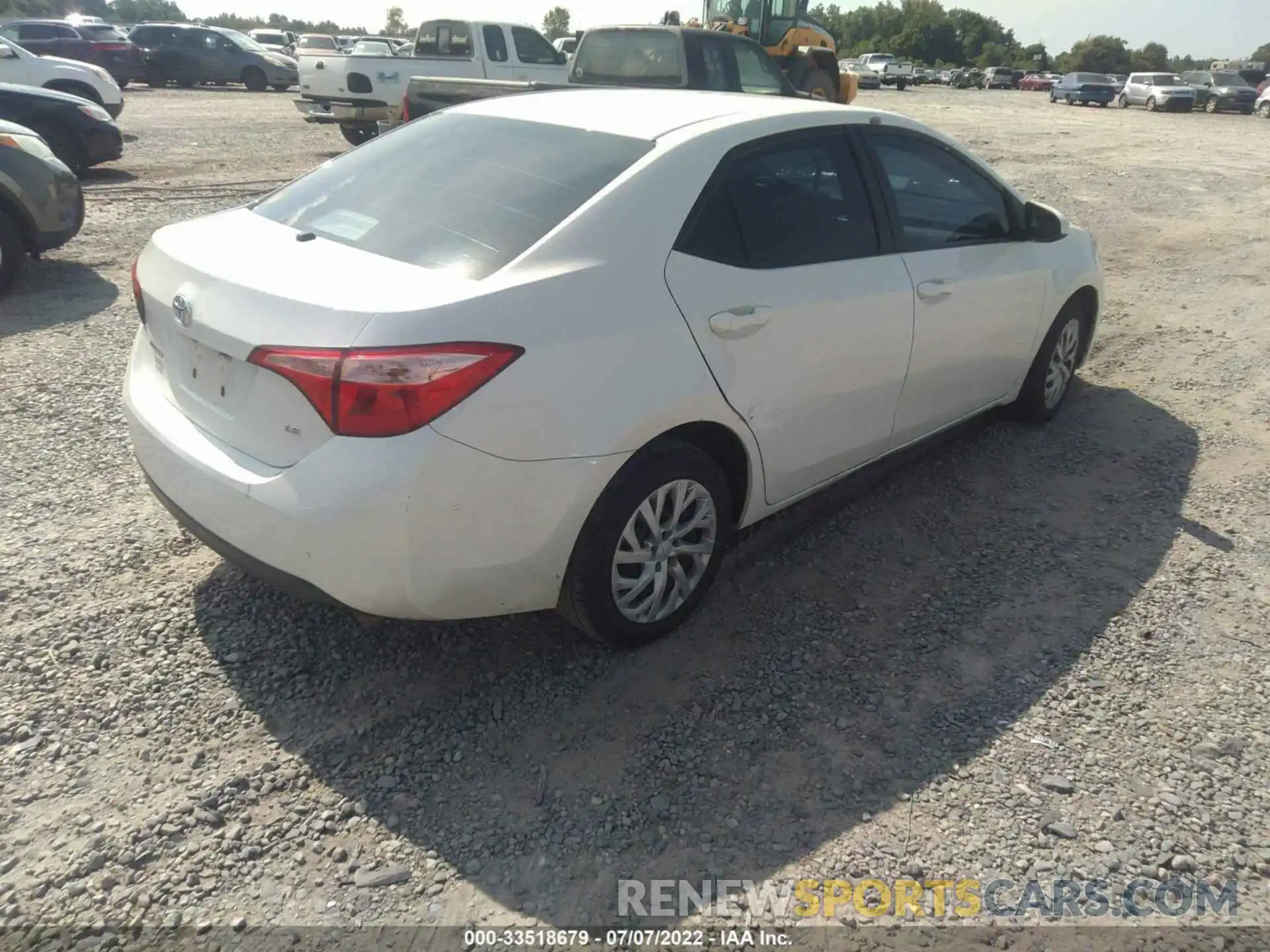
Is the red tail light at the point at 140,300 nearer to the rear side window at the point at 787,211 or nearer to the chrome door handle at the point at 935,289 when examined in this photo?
the rear side window at the point at 787,211

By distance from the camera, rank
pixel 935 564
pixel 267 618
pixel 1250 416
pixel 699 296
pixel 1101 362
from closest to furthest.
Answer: pixel 699 296, pixel 267 618, pixel 935 564, pixel 1250 416, pixel 1101 362

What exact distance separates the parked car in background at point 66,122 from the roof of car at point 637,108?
8.39 metres

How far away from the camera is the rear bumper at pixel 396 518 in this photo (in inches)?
98.3

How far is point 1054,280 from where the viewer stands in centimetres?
488

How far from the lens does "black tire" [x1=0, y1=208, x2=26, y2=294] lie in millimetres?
6707

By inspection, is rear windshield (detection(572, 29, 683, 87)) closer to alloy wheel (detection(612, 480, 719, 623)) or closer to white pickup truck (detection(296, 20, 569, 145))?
white pickup truck (detection(296, 20, 569, 145))

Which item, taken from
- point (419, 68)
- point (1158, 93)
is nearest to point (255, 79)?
point (419, 68)

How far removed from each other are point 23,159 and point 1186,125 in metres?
30.1

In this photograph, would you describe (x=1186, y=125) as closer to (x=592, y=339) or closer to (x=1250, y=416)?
(x=1250, y=416)

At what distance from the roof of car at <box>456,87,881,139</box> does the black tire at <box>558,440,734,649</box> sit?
3.66 feet

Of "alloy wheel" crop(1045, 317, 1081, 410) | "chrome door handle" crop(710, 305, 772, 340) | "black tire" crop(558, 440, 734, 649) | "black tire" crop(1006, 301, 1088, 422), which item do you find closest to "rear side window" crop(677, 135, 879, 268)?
"chrome door handle" crop(710, 305, 772, 340)

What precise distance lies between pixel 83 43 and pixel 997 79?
52069mm

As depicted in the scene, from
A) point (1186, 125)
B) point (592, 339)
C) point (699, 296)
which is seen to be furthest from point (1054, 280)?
point (1186, 125)

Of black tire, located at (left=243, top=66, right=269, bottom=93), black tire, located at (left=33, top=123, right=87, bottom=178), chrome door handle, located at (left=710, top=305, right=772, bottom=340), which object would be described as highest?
chrome door handle, located at (left=710, top=305, right=772, bottom=340)
